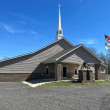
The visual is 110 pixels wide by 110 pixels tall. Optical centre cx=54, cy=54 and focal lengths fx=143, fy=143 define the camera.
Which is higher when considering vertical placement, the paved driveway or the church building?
the church building

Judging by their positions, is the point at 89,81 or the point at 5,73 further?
the point at 5,73

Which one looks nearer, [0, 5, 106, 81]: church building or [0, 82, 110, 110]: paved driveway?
[0, 82, 110, 110]: paved driveway

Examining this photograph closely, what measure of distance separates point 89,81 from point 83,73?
1.19 metres

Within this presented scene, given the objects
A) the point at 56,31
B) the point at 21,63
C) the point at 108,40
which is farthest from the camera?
the point at 56,31

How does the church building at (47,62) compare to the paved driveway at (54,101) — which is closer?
the paved driveway at (54,101)

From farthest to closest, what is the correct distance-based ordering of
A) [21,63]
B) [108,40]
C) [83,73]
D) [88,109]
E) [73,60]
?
1. [108,40]
2. [21,63]
3. [73,60]
4. [83,73]
5. [88,109]

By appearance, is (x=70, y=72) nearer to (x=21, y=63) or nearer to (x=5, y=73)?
(x=21, y=63)

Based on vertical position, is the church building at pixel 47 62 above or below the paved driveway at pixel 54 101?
above

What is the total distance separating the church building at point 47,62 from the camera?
19244mm

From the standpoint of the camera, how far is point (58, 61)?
1778cm

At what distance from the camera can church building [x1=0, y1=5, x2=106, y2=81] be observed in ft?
63.1

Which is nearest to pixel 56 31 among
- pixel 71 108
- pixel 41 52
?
pixel 41 52

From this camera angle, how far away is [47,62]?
2102 centimetres

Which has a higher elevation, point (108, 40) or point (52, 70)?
point (108, 40)
